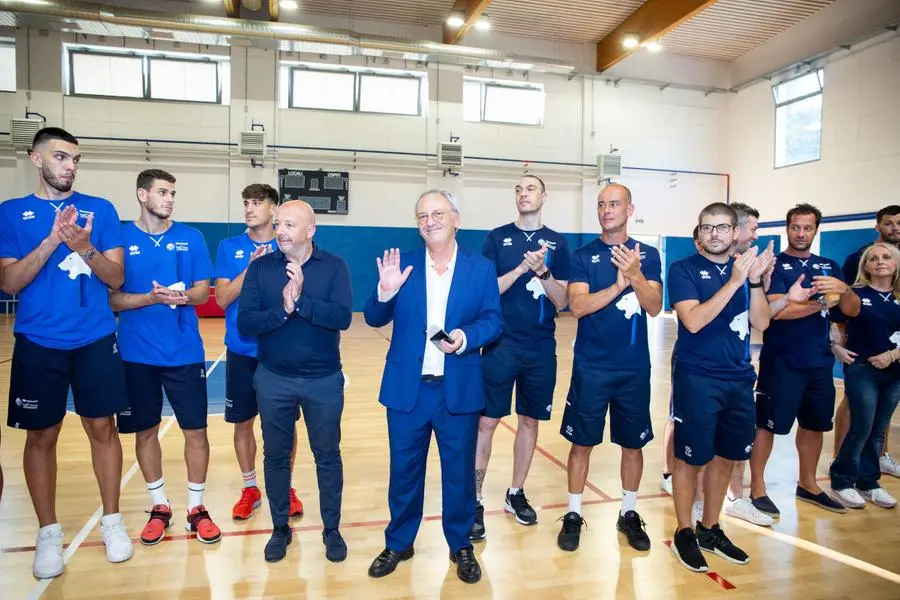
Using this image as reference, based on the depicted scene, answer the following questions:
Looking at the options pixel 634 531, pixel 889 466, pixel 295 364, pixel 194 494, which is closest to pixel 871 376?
pixel 889 466

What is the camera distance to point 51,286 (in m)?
2.82

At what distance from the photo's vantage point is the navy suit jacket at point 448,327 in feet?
9.00

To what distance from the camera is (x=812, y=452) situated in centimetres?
391

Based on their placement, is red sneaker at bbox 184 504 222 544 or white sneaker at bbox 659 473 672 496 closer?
red sneaker at bbox 184 504 222 544

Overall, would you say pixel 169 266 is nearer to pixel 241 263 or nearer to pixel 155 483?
pixel 241 263

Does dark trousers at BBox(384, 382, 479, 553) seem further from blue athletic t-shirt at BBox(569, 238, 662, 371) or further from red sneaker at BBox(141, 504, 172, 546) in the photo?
red sneaker at BBox(141, 504, 172, 546)

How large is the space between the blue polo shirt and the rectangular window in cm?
1463

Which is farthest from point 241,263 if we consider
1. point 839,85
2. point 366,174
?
point 839,85

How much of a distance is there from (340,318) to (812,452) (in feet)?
10.8

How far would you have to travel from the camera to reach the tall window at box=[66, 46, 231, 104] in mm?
13633

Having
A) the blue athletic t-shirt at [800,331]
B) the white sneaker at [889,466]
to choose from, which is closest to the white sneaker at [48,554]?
the blue athletic t-shirt at [800,331]

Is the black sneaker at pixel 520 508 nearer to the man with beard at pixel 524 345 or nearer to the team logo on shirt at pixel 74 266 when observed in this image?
the man with beard at pixel 524 345

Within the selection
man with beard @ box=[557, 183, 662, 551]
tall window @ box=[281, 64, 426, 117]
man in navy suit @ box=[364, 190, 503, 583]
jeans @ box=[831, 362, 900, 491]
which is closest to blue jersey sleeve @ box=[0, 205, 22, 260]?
man in navy suit @ box=[364, 190, 503, 583]

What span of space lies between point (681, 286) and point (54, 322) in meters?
3.15
